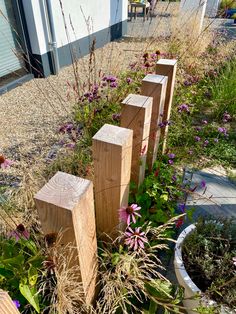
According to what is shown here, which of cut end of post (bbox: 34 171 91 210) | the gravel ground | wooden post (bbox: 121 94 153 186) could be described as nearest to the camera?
cut end of post (bbox: 34 171 91 210)

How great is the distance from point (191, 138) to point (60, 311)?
86.7 inches

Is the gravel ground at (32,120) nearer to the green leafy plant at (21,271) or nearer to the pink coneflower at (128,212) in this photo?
the green leafy plant at (21,271)

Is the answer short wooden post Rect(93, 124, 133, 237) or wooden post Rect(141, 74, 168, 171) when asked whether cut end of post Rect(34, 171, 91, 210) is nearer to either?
short wooden post Rect(93, 124, 133, 237)

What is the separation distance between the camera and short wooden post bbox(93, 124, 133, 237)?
1110mm

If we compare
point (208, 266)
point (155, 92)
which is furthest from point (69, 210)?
point (155, 92)

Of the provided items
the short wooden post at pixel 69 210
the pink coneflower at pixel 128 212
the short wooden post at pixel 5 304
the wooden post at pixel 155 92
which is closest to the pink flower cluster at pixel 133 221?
the pink coneflower at pixel 128 212

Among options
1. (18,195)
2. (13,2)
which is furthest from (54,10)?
(18,195)

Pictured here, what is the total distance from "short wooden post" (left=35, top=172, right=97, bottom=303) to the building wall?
7.94 feet

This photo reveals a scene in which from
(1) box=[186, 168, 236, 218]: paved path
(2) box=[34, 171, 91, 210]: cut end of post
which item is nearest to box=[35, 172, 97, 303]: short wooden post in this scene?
(2) box=[34, 171, 91, 210]: cut end of post

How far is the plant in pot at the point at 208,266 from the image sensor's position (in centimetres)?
117

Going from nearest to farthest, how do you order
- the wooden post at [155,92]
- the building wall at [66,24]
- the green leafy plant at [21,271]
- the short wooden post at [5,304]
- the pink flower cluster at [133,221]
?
the short wooden post at [5,304]
the green leafy plant at [21,271]
the pink flower cluster at [133,221]
the wooden post at [155,92]
the building wall at [66,24]

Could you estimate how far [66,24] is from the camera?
5.46 m

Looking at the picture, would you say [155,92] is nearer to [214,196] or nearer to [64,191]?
[64,191]

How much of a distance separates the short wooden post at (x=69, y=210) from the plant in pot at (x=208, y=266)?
0.56 m
